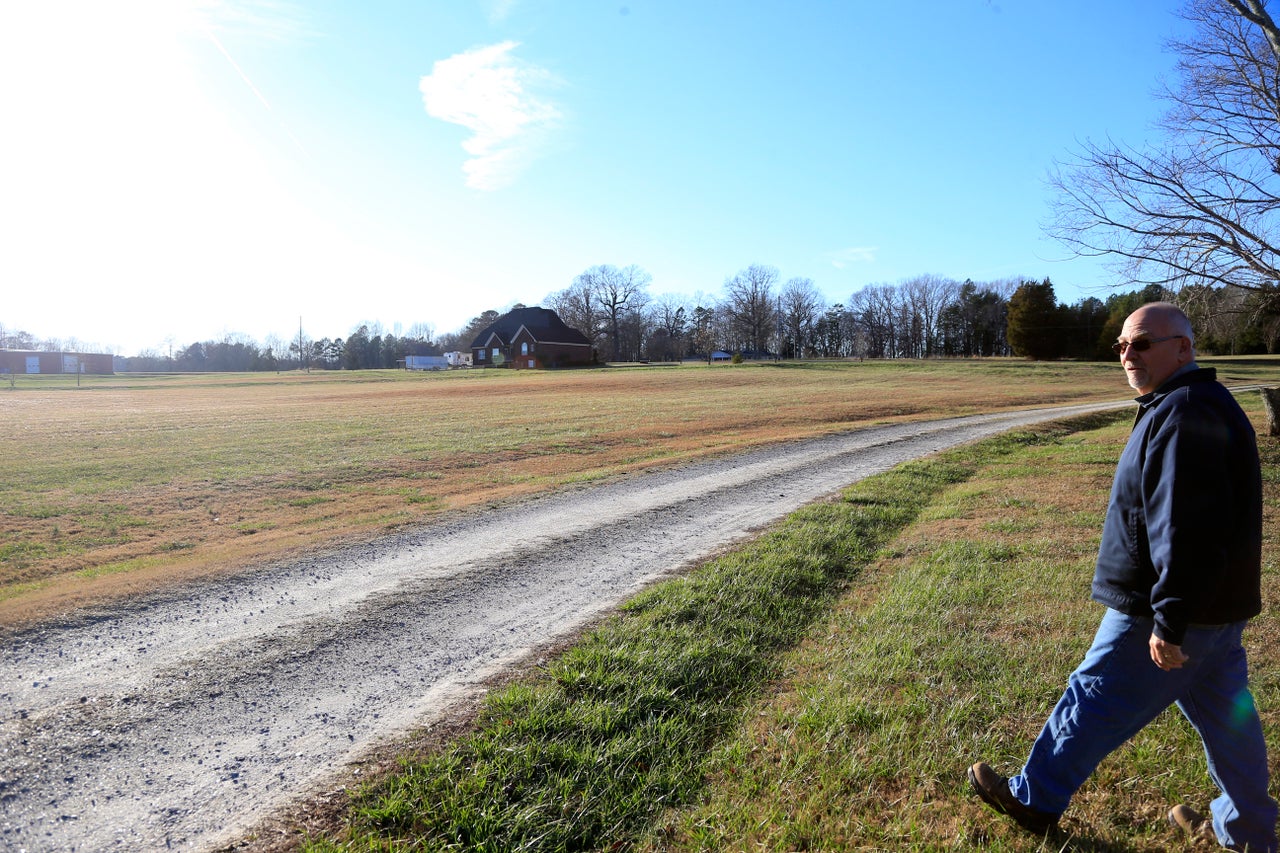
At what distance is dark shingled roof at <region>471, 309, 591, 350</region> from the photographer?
8431cm

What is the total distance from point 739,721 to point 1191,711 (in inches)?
83.4

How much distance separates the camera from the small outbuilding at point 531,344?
81.9 m

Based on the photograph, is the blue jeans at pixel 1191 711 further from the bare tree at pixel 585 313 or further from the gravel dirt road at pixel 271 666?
the bare tree at pixel 585 313

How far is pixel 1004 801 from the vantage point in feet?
10.2

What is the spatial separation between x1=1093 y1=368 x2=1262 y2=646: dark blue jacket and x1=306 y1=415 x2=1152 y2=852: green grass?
1.49 meters

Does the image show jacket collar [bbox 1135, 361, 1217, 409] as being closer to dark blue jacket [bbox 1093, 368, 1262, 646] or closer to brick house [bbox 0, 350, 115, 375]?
dark blue jacket [bbox 1093, 368, 1262, 646]

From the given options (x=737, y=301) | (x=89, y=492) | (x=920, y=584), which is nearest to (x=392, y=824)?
(x=920, y=584)

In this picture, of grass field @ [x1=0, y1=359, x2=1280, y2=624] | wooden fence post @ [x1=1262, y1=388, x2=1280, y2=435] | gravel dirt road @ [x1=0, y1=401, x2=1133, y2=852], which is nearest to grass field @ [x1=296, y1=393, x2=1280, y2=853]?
gravel dirt road @ [x1=0, y1=401, x2=1133, y2=852]

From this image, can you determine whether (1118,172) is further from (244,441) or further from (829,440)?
(244,441)

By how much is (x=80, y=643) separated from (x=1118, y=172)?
635 inches

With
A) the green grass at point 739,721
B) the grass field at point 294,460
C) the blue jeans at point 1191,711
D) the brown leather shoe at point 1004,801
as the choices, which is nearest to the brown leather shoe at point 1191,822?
the blue jeans at point 1191,711

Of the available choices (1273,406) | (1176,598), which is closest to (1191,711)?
(1176,598)

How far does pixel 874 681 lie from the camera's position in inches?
175

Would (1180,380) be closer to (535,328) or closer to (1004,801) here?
(1004,801)
